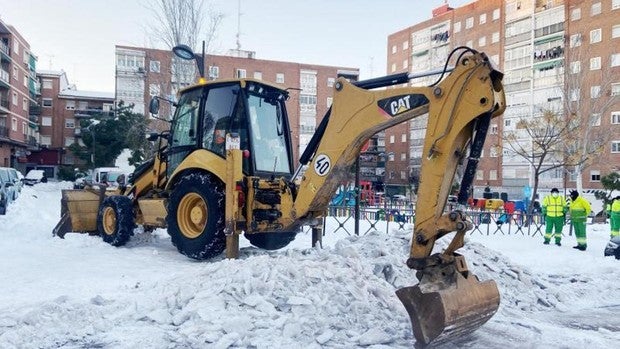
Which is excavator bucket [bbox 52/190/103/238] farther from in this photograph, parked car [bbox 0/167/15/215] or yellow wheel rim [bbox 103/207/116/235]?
parked car [bbox 0/167/15/215]

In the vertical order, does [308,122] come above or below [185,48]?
above

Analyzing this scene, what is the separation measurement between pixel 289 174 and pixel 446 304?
4979 mm

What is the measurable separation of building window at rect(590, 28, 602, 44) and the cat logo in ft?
152

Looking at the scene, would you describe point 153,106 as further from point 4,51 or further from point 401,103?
point 4,51

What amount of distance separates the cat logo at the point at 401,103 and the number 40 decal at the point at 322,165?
1.00m

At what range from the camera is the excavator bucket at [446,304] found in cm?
454

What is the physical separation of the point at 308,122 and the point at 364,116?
174 ft

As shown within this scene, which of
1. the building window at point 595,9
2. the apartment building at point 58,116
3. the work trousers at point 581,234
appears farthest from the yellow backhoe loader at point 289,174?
the apartment building at point 58,116

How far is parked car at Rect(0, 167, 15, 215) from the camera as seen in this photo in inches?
663

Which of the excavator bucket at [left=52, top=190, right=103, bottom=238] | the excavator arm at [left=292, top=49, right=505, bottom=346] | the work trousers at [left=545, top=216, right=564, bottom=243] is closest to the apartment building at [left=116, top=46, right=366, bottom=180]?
the work trousers at [left=545, top=216, right=564, bottom=243]

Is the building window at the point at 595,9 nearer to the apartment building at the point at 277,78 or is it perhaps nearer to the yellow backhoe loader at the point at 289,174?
the apartment building at the point at 277,78

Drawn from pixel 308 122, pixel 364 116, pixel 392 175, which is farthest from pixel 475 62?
pixel 392 175

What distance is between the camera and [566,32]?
46.2 m

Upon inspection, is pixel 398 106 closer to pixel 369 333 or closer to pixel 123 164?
pixel 369 333
